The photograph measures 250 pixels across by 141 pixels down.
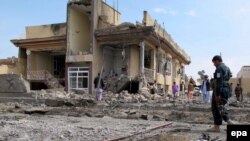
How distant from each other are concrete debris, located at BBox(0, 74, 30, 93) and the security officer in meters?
13.9

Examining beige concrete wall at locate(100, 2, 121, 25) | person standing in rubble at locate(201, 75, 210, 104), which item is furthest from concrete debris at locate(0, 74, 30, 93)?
beige concrete wall at locate(100, 2, 121, 25)

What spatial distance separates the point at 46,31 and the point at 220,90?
3305 centimetres

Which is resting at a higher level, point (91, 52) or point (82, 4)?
point (82, 4)

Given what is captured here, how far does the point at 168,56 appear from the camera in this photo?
4238cm

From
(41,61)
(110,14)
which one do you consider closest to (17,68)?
(41,61)

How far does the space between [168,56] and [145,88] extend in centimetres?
1171

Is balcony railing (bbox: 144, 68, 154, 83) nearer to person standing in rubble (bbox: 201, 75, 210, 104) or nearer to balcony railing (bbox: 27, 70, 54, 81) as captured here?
balcony railing (bbox: 27, 70, 54, 81)

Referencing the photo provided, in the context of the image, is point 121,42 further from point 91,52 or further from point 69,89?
point 69,89

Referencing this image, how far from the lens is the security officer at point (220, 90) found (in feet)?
26.2

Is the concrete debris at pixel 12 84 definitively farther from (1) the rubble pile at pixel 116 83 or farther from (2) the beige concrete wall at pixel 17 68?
(2) the beige concrete wall at pixel 17 68

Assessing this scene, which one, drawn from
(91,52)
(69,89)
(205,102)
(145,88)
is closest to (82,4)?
(91,52)

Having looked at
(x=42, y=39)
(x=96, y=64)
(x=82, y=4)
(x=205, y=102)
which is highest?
(x=82, y=4)

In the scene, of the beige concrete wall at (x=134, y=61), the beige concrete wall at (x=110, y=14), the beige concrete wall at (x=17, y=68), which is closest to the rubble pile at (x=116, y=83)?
the beige concrete wall at (x=134, y=61)

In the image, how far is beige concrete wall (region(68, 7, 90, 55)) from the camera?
36.2 metres
